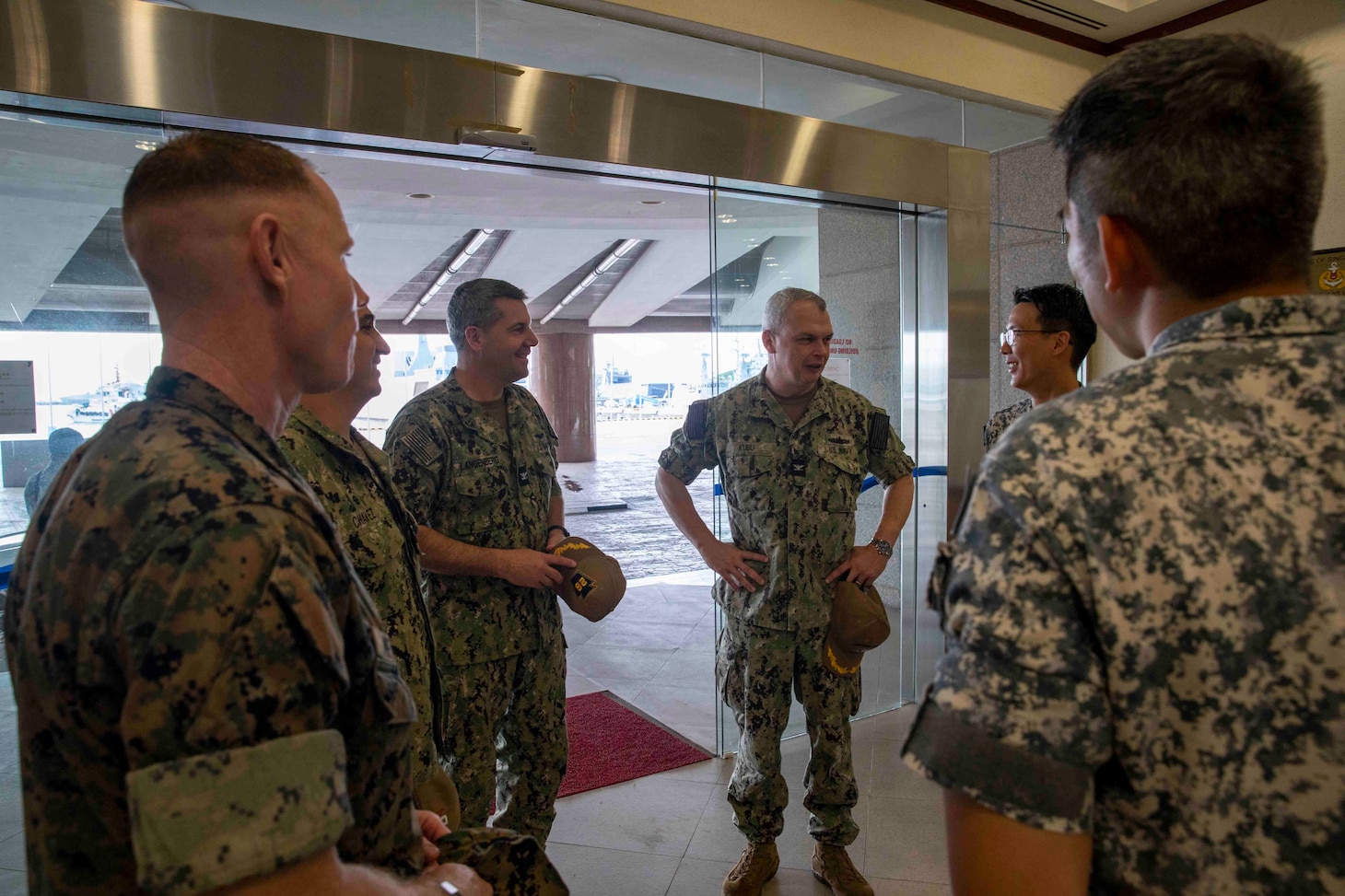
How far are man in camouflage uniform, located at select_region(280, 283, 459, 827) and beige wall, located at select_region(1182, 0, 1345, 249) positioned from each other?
4.62 metres

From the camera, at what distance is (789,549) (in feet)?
9.12

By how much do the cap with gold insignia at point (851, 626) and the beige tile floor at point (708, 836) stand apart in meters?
0.64

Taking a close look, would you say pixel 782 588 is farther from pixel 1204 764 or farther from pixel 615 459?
pixel 615 459

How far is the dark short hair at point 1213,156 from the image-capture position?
29.6 inches

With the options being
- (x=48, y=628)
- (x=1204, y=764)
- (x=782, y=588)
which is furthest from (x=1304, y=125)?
(x=782, y=588)

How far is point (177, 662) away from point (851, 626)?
7.24 ft

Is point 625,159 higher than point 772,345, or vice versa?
point 625,159

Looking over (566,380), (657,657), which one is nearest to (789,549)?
(657,657)

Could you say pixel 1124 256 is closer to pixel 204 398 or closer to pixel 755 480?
pixel 204 398

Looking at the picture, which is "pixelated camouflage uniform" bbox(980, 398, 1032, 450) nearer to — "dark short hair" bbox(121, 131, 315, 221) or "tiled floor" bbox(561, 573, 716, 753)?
"tiled floor" bbox(561, 573, 716, 753)

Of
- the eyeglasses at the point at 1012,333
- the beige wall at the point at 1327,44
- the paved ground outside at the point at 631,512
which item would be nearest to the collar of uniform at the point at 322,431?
the eyeglasses at the point at 1012,333

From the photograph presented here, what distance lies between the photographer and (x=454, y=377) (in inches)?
106

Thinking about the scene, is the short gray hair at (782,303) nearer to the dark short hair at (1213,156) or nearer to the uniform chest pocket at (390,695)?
the dark short hair at (1213,156)

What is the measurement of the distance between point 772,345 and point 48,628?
7.76 ft
